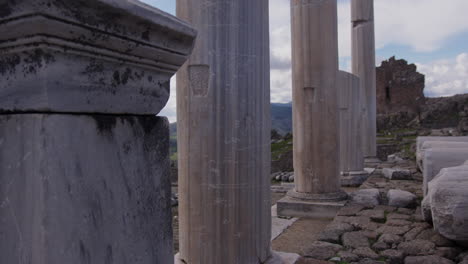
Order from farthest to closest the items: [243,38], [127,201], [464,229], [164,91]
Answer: [464,229]
[243,38]
[164,91]
[127,201]

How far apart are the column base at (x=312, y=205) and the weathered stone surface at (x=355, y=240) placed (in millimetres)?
2119

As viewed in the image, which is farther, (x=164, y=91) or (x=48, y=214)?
(x=164, y=91)

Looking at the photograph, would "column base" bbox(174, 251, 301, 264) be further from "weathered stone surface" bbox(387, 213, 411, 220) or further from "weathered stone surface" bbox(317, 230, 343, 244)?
"weathered stone surface" bbox(387, 213, 411, 220)

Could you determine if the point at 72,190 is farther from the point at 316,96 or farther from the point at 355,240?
the point at 316,96

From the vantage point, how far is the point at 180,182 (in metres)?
3.90

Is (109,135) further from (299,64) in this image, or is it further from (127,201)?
(299,64)

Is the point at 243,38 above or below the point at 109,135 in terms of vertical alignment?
above

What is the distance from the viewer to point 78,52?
1076 millimetres

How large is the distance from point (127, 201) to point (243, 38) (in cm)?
257

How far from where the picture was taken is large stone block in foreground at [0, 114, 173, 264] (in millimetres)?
1018

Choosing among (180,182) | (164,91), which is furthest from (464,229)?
(164,91)

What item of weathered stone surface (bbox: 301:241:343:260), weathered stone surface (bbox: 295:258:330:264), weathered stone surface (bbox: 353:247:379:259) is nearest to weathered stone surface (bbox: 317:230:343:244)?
weathered stone surface (bbox: 301:241:343:260)

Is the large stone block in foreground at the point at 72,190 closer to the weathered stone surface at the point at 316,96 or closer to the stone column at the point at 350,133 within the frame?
the weathered stone surface at the point at 316,96

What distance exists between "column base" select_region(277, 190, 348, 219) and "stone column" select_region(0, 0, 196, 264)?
262 inches
